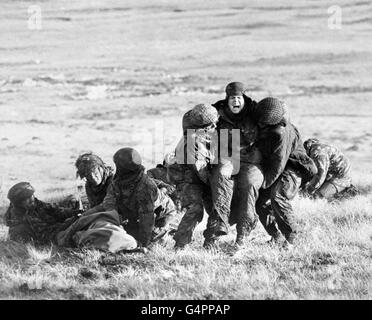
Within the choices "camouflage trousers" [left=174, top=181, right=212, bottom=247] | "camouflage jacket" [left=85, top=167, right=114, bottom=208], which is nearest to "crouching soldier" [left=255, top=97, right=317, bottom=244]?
"camouflage trousers" [left=174, top=181, right=212, bottom=247]

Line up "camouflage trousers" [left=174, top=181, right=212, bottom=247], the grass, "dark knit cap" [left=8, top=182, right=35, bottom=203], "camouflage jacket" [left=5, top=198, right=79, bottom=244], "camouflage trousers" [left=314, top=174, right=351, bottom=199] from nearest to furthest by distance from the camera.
Answer: 1. the grass
2. "camouflage trousers" [left=174, top=181, right=212, bottom=247]
3. "camouflage jacket" [left=5, top=198, right=79, bottom=244]
4. "dark knit cap" [left=8, top=182, right=35, bottom=203]
5. "camouflage trousers" [left=314, top=174, right=351, bottom=199]

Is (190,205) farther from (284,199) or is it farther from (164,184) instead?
(164,184)

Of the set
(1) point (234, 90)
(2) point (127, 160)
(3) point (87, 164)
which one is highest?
(1) point (234, 90)

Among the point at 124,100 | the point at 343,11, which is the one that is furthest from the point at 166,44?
the point at 124,100

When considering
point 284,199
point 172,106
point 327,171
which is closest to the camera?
point 284,199

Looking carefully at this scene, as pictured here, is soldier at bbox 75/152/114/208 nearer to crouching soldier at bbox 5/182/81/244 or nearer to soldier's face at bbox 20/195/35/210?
crouching soldier at bbox 5/182/81/244

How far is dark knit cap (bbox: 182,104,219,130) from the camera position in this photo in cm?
843

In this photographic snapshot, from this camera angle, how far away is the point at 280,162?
8.56 m

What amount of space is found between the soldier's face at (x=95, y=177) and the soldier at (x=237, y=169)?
6.21 feet

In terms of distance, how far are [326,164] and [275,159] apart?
3.94 m

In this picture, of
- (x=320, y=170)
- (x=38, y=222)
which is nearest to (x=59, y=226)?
(x=38, y=222)

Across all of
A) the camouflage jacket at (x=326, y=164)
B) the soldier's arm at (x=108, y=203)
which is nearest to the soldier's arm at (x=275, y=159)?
the soldier's arm at (x=108, y=203)

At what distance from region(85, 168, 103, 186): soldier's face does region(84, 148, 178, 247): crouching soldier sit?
0.48 metres

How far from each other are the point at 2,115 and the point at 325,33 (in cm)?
2865
